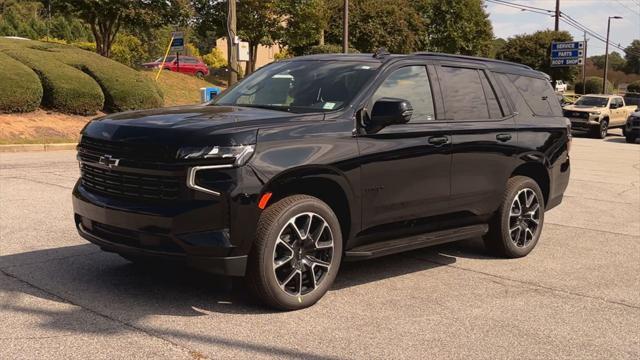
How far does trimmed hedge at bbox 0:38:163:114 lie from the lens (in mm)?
18531

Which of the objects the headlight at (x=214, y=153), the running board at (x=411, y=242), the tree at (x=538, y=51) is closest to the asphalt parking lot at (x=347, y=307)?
the running board at (x=411, y=242)

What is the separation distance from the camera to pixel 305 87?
5.44 metres

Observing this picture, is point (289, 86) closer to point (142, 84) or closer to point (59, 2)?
point (142, 84)

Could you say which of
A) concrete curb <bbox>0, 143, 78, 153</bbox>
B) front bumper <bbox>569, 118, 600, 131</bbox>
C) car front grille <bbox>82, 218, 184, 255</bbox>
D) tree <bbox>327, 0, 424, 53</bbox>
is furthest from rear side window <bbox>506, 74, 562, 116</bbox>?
tree <bbox>327, 0, 424, 53</bbox>

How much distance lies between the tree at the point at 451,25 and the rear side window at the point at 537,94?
4881cm

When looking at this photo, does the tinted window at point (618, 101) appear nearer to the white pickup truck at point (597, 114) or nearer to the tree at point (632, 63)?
the white pickup truck at point (597, 114)

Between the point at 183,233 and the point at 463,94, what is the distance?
2967 mm

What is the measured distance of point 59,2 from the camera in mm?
24609

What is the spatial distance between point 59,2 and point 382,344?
78.5ft

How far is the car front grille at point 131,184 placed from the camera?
430cm

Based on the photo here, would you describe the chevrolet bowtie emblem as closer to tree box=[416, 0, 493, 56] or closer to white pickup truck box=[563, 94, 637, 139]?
white pickup truck box=[563, 94, 637, 139]

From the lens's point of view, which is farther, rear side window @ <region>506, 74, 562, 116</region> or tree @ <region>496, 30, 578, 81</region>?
tree @ <region>496, 30, 578, 81</region>

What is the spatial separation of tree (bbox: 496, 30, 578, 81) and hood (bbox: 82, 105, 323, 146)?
5173 centimetres

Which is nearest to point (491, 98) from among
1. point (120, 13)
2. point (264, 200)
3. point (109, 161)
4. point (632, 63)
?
point (264, 200)
